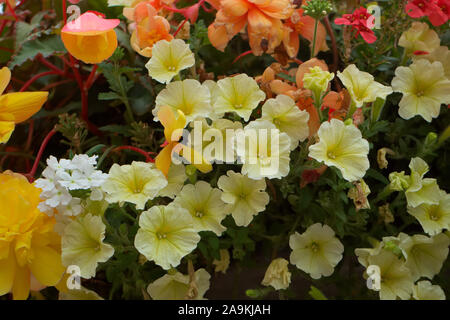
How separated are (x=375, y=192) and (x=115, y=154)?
17.1 inches

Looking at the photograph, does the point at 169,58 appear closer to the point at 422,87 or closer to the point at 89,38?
the point at 89,38

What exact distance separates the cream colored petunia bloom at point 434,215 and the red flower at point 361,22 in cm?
24

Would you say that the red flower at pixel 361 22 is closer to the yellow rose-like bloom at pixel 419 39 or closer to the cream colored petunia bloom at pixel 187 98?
the yellow rose-like bloom at pixel 419 39

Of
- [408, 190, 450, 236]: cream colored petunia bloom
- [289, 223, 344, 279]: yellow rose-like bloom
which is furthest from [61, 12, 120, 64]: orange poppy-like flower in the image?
[408, 190, 450, 236]: cream colored petunia bloom

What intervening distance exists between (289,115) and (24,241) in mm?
373

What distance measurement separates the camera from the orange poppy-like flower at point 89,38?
25.2 inches

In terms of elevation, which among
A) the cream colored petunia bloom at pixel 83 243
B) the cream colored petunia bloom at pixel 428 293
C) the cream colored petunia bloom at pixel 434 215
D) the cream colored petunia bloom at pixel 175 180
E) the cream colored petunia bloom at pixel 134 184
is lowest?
the cream colored petunia bloom at pixel 428 293

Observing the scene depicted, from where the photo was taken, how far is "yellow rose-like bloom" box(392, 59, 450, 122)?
0.69m

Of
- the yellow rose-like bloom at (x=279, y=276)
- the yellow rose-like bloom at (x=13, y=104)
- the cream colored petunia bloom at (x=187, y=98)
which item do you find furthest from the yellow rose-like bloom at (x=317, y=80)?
the yellow rose-like bloom at (x=13, y=104)

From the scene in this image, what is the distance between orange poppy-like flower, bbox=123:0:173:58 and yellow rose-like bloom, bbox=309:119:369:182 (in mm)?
273

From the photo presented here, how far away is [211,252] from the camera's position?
710 millimetres

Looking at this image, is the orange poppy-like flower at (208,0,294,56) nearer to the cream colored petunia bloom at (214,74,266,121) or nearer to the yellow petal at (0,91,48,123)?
the cream colored petunia bloom at (214,74,266,121)

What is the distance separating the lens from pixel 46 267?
0.63 meters
